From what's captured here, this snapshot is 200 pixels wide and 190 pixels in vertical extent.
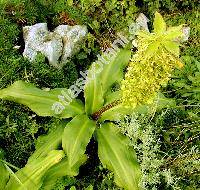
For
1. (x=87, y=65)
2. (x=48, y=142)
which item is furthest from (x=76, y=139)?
(x=87, y=65)

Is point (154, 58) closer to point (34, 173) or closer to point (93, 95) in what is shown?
point (93, 95)

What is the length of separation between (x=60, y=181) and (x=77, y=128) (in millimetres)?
580

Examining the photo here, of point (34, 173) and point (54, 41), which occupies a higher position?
point (54, 41)

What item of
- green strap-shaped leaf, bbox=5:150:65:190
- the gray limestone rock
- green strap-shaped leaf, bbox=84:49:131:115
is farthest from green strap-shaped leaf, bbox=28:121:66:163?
the gray limestone rock

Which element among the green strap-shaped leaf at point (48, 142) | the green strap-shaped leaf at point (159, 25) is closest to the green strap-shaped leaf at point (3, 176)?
the green strap-shaped leaf at point (48, 142)

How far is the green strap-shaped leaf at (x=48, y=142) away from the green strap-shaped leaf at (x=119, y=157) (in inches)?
15.6

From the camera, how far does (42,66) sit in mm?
4977

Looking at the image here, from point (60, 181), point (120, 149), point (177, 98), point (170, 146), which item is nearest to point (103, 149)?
point (120, 149)

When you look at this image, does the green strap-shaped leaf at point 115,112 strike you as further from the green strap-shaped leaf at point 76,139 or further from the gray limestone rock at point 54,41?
the gray limestone rock at point 54,41

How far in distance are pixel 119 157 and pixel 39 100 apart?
997 millimetres

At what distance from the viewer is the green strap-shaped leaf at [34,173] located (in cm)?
395

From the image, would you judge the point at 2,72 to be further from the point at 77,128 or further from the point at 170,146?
the point at 170,146

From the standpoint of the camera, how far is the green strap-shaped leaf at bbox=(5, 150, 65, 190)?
3.95 metres

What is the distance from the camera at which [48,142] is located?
424 cm
